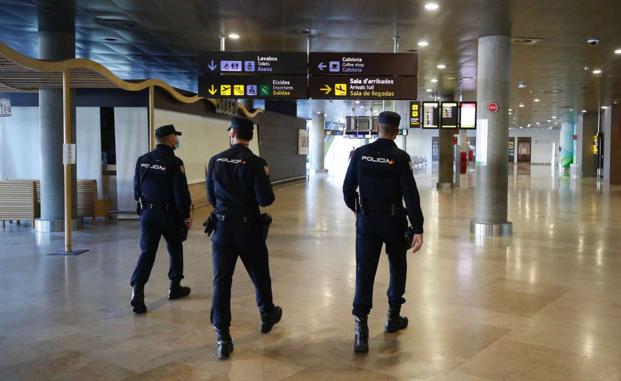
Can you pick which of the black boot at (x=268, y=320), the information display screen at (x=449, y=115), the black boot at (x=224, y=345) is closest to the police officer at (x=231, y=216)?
the black boot at (x=224, y=345)

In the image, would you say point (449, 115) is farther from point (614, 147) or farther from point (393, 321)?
point (393, 321)

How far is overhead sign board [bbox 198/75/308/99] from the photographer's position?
1002 centimetres

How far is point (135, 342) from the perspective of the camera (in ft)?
14.8

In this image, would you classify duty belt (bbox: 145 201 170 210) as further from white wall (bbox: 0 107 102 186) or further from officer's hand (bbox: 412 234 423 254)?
white wall (bbox: 0 107 102 186)

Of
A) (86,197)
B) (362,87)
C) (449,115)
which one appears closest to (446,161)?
(449,115)

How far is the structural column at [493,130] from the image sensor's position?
1027 centimetres

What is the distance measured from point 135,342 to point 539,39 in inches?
369

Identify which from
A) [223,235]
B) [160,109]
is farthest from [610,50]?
[223,235]

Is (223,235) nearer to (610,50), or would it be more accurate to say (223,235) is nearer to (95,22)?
(95,22)

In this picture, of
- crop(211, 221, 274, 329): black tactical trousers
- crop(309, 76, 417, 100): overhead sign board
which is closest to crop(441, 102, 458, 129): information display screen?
crop(309, 76, 417, 100): overhead sign board

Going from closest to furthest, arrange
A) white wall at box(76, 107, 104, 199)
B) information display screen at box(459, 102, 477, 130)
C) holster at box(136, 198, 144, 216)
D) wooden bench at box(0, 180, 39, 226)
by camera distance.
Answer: holster at box(136, 198, 144, 216)
wooden bench at box(0, 180, 39, 226)
white wall at box(76, 107, 104, 199)
information display screen at box(459, 102, 477, 130)

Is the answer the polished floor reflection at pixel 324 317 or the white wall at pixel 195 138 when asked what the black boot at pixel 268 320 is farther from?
the white wall at pixel 195 138

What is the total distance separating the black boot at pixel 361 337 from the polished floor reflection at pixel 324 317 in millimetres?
80

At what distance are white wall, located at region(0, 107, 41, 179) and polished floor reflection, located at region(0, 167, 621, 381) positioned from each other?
343 cm
